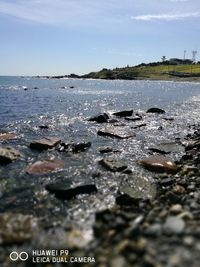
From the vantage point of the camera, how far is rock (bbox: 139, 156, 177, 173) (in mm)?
22969

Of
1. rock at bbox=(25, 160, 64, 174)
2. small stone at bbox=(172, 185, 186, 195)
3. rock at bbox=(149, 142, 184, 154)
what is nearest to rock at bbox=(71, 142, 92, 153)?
rock at bbox=(25, 160, 64, 174)

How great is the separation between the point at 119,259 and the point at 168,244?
1320mm

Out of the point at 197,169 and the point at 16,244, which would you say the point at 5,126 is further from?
the point at 16,244

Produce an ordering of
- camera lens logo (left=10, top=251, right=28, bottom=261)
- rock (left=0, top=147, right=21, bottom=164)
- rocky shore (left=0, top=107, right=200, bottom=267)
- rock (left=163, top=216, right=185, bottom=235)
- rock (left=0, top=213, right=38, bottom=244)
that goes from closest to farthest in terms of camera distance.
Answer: rocky shore (left=0, top=107, right=200, bottom=267), rock (left=163, top=216, right=185, bottom=235), camera lens logo (left=10, top=251, right=28, bottom=261), rock (left=0, top=213, right=38, bottom=244), rock (left=0, top=147, right=21, bottom=164)

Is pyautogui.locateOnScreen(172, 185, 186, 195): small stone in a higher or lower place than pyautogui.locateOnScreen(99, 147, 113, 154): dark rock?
higher

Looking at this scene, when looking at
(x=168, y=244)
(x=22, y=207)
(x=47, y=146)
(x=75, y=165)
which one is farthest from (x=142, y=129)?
(x=168, y=244)

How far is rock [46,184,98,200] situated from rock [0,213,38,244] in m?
3.62

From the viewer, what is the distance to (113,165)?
23.3m

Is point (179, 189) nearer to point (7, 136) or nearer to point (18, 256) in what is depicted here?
point (18, 256)

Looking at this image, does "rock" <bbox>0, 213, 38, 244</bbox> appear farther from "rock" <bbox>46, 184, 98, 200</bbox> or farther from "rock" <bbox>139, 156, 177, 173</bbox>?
"rock" <bbox>139, 156, 177, 173</bbox>

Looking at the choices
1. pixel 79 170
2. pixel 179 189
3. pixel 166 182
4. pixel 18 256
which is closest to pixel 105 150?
pixel 79 170

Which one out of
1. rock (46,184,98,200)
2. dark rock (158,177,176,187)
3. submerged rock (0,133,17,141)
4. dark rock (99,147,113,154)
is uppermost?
rock (46,184,98,200)

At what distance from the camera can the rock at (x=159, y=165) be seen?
904 inches

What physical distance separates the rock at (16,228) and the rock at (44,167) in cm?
768
